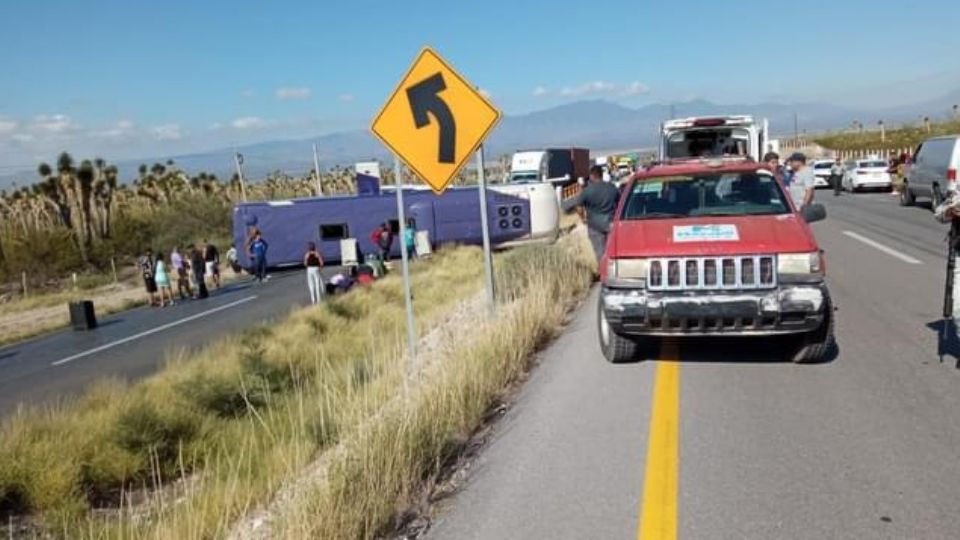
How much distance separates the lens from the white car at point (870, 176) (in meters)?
32.6

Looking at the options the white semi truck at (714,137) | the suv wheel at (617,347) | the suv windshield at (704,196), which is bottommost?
the suv wheel at (617,347)

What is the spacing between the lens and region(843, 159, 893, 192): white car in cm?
3262

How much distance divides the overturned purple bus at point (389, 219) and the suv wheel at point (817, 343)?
24.4 metres

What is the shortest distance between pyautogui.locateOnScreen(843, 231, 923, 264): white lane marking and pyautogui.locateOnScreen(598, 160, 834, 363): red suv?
698 centimetres

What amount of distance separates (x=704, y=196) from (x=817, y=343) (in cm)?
181

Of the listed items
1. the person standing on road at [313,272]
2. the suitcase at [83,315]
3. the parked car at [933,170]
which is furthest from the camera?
the suitcase at [83,315]

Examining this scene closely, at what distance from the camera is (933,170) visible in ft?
70.0

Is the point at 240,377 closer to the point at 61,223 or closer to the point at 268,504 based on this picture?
the point at 268,504

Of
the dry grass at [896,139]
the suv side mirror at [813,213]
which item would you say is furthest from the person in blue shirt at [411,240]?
the dry grass at [896,139]

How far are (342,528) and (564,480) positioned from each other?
1.37 meters

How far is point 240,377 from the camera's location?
11.0 metres

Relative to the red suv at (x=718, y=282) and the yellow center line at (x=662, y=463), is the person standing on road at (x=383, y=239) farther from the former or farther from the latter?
the yellow center line at (x=662, y=463)

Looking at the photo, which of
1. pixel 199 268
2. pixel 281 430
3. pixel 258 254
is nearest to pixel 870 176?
pixel 258 254

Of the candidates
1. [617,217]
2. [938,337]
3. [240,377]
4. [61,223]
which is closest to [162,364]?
[240,377]
